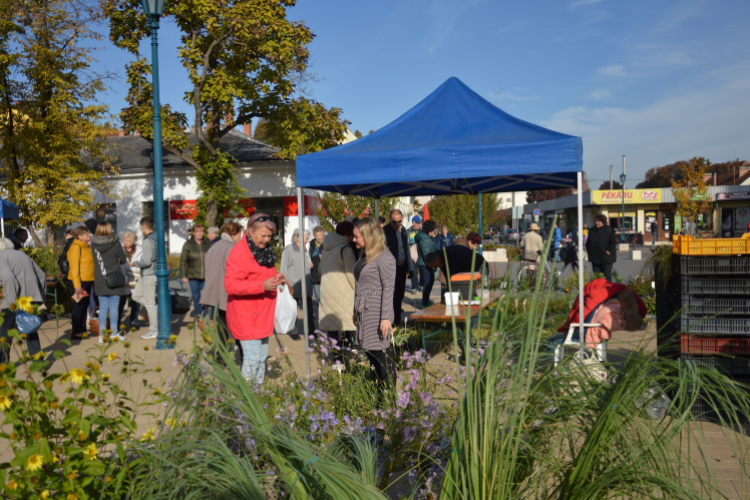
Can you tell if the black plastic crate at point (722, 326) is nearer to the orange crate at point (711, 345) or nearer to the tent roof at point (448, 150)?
the orange crate at point (711, 345)

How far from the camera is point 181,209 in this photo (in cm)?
2616

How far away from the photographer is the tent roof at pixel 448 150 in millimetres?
5074

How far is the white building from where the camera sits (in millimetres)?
25422

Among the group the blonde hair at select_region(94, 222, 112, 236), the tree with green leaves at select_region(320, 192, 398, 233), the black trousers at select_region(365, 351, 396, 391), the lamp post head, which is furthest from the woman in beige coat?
the tree with green leaves at select_region(320, 192, 398, 233)

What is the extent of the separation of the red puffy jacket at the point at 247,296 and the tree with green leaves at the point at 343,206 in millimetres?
14213

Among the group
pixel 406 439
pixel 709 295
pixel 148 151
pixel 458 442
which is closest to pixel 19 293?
pixel 406 439

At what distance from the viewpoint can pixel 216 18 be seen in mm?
19812

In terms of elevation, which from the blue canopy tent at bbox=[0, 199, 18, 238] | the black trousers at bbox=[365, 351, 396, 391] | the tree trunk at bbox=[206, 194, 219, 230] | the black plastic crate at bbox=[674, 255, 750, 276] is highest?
the tree trunk at bbox=[206, 194, 219, 230]

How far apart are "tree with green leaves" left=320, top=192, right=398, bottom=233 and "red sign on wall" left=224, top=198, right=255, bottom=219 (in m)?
4.71

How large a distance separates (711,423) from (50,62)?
1726 cm

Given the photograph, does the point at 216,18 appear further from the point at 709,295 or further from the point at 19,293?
the point at 709,295

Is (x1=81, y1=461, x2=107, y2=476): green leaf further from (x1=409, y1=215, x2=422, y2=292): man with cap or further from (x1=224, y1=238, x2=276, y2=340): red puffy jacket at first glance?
(x1=409, y1=215, x2=422, y2=292): man with cap

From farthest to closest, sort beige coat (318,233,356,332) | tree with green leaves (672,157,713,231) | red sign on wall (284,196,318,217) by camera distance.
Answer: tree with green leaves (672,157,713,231) < red sign on wall (284,196,318,217) < beige coat (318,233,356,332)

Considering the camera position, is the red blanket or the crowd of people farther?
the red blanket
